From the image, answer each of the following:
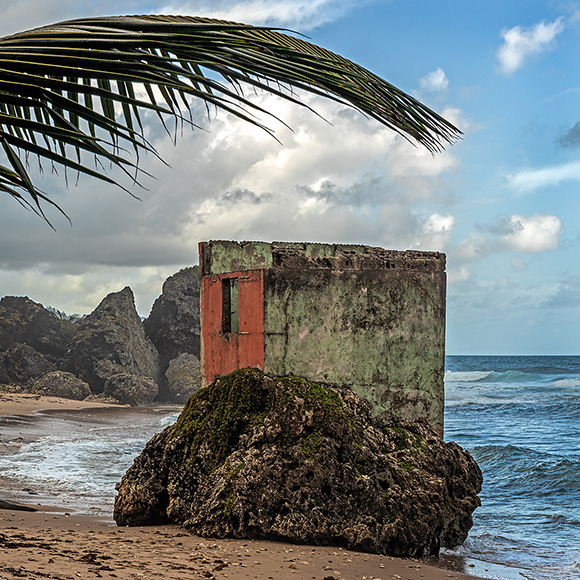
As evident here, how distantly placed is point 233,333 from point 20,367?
28.7 meters

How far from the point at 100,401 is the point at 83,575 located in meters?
27.8

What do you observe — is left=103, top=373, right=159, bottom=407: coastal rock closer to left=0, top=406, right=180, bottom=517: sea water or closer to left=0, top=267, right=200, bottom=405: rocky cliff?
left=0, top=267, right=200, bottom=405: rocky cliff

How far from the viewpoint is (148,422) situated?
26828mm

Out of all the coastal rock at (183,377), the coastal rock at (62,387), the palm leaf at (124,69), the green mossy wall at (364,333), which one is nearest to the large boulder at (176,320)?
the coastal rock at (183,377)

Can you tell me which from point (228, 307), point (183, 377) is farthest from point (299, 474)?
point (183, 377)

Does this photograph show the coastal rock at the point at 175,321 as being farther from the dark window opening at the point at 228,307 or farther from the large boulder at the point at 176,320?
the dark window opening at the point at 228,307

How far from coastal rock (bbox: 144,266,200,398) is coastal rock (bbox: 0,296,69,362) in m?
5.09

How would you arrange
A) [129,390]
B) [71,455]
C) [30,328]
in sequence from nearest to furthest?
[71,455], [129,390], [30,328]

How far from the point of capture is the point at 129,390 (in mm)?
33562

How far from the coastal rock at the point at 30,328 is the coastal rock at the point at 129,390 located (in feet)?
20.3

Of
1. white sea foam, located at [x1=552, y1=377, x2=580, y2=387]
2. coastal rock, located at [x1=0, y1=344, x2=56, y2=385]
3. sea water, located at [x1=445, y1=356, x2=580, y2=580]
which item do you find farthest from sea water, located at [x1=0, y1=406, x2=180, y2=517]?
white sea foam, located at [x1=552, y1=377, x2=580, y2=387]

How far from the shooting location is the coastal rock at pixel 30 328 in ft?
127

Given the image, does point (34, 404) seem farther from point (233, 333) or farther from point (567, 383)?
point (567, 383)

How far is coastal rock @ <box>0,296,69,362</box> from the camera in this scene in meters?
38.6
